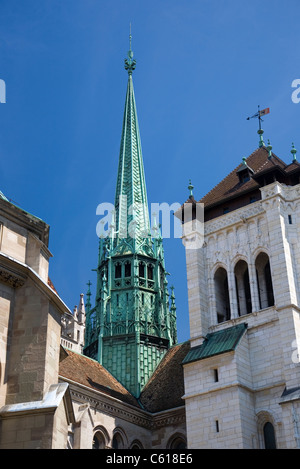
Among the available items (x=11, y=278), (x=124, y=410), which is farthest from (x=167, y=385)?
(x=11, y=278)

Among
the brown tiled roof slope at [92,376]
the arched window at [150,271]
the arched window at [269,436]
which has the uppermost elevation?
the arched window at [150,271]

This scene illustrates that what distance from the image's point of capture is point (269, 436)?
29125mm

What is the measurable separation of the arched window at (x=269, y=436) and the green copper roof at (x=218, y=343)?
10.8 feet

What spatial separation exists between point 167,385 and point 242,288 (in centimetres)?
643

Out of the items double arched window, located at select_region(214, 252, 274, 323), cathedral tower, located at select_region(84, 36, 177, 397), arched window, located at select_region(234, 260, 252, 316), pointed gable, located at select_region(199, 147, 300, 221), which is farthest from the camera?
cathedral tower, located at select_region(84, 36, 177, 397)

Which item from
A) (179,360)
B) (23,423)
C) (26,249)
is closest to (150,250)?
(179,360)

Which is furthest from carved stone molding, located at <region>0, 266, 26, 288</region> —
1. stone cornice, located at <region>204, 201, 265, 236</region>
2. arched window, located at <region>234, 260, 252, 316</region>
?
stone cornice, located at <region>204, 201, 265, 236</region>

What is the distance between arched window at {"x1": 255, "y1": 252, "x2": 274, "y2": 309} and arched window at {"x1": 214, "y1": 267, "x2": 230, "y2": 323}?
1909 millimetres

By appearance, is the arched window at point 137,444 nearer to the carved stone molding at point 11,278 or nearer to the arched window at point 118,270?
the arched window at point 118,270

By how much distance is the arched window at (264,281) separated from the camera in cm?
3312

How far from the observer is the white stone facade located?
29.1 m

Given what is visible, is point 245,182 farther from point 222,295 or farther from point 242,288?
point 222,295

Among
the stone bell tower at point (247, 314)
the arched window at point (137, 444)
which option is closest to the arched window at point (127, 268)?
the stone bell tower at point (247, 314)

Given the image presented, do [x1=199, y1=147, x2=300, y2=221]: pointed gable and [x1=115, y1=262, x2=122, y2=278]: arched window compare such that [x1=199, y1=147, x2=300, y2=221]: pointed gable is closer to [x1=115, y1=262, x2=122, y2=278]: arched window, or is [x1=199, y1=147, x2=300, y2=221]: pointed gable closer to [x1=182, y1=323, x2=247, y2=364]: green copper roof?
[x1=182, y1=323, x2=247, y2=364]: green copper roof
